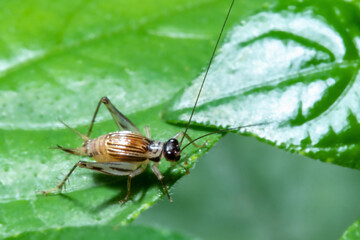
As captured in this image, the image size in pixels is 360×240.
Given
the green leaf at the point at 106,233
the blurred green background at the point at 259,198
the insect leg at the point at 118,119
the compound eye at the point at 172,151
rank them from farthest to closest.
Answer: the blurred green background at the point at 259,198, the insect leg at the point at 118,119, the compound eye at the point at 172,151, the green leaf at the point at 106,233

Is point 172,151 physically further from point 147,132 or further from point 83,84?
point 83,84

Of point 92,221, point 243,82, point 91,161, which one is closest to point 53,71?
point 91,161

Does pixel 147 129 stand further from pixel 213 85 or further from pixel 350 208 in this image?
pixel 350 208

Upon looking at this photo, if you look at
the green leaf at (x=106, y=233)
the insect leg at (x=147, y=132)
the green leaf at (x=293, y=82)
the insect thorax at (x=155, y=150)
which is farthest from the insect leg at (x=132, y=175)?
the green leaf at (x=106, y=233)

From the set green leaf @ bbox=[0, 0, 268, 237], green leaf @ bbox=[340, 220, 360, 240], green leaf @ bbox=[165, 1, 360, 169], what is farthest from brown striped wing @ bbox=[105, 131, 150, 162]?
green leaf @ bbox=[340, 220, 360, 240]

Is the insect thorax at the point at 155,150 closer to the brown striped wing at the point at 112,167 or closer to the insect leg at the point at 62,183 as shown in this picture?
the brown striped wing at the point at 112,167

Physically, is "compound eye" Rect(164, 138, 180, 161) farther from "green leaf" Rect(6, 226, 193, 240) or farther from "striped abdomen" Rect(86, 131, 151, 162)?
"green leaf" Rect(6, 226, 193, 240)
